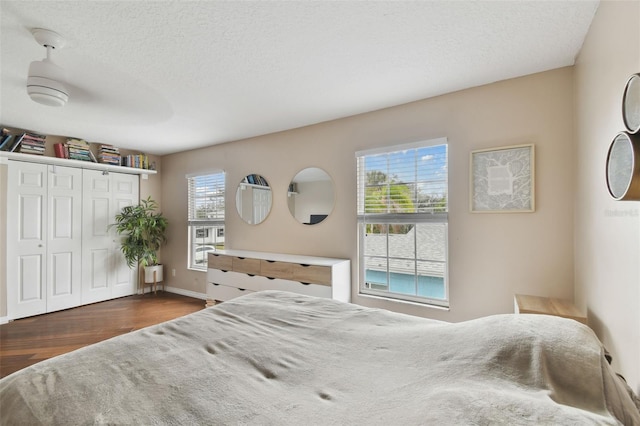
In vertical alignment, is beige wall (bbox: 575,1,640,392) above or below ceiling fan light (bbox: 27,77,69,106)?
below

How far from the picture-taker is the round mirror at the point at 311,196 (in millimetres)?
3402

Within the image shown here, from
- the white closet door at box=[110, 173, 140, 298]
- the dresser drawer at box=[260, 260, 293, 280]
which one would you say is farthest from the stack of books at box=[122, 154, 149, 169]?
the dresser drawer at box=[260, 260, 293, 280]

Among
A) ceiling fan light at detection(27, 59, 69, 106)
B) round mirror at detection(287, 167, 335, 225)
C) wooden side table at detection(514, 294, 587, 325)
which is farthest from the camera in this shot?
round mirror at detection(287, 167, 335, 225)

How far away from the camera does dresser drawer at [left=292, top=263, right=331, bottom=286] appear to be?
2.90m

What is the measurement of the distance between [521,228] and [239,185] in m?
3.51

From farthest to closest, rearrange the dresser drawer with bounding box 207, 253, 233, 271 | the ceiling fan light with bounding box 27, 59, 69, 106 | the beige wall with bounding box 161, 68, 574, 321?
the dresser drawer with bounding box 207, 253, 233, 271, the beige wall with bounding box 161, 68, 574, 321, the ceiling fan light with bounding box 27, 59, 69, 106

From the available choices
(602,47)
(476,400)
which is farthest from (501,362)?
(602,47)

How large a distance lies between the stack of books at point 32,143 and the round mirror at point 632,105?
18.3 feet

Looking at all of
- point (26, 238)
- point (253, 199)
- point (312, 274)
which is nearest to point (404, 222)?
point (312, 274)

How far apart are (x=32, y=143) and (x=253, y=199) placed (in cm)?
289

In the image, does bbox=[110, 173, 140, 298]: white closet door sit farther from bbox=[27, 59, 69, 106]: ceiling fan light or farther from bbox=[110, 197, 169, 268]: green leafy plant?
bbox=[27, 59, 69, 106]: ceiling fan light

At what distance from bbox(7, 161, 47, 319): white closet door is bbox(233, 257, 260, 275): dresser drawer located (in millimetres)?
2691

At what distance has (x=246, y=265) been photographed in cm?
354

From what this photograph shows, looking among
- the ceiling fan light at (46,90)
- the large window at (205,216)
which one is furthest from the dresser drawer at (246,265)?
the ceiling fan light at (46,90)
